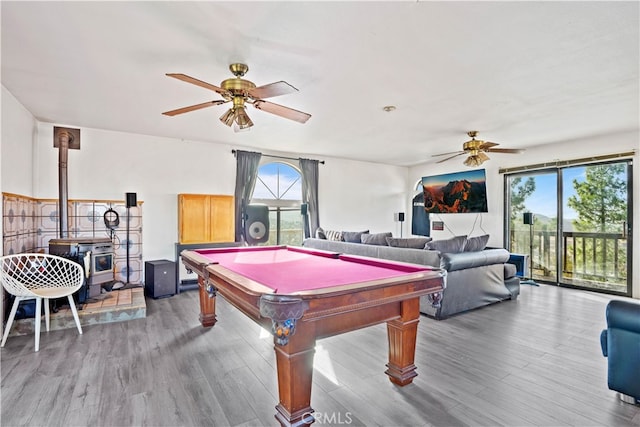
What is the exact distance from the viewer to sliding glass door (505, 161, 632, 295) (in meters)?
5.07

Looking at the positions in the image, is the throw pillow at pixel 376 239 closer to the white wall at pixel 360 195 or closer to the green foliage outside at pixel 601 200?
the white wall at pixel 360 195

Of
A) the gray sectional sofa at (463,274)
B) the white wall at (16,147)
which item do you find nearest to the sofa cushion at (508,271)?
the gray sectional sofa at (463,274)

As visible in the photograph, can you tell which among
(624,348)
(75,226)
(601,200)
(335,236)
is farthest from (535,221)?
(75,226)

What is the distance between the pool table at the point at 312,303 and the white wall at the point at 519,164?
4820mm

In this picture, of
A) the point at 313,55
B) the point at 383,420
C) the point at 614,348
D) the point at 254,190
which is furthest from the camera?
the point at 254,190

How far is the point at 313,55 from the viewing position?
2.58 metres

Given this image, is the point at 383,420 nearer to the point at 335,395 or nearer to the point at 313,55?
the point at 335,395

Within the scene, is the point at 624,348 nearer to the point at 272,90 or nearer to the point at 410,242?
the point at 410,242

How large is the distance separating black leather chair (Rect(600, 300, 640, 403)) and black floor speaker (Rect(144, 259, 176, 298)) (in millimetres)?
4914

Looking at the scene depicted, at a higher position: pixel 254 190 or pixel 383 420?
pixel 254 190

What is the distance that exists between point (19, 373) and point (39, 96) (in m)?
2.82

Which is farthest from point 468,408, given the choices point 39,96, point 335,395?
point 39,96

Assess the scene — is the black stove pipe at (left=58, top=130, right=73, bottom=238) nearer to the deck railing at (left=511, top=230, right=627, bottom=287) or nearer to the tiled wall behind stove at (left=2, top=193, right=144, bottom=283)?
the tiled wall behind stove at (left=2, top=193, right=144, bottom=283)

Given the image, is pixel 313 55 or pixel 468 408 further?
pixel 313 55
